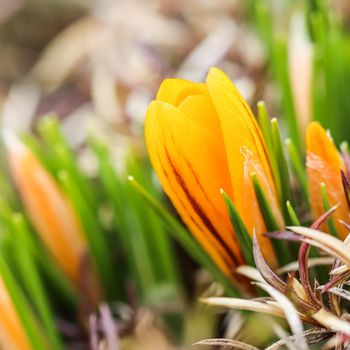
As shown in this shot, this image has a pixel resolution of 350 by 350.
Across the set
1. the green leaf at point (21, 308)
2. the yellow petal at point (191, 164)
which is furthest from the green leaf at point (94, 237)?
the yellow petal at point (191, 164)

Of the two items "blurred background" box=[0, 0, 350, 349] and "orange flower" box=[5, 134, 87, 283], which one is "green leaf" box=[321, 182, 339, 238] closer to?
"blurred background" box=[0, 0, 350, 349]

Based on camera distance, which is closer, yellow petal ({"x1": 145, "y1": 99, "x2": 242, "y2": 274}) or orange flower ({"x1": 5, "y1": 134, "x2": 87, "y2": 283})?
yellow petal ({"x1": 145, "y1": 99, "x2": 242, "y2": 274})

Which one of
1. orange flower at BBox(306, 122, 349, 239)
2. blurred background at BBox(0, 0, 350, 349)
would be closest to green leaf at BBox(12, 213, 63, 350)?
blurred background at BBox(0, 0, 350, 349)

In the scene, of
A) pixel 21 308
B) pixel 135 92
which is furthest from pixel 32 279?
pixel 135 92

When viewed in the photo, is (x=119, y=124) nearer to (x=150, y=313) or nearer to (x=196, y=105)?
(x=150, y=313)

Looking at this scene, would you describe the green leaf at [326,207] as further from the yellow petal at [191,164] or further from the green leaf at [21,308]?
the green leaf at [21,308]

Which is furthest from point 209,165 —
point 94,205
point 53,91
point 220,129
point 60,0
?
point 60,0
